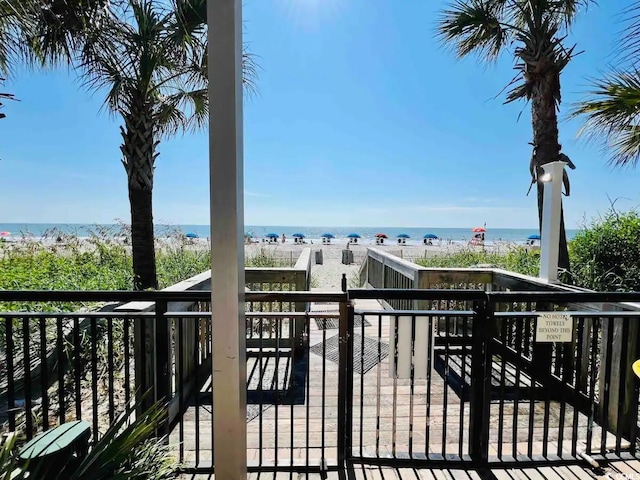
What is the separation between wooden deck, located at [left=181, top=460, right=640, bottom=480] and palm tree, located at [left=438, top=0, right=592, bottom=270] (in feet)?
9.34

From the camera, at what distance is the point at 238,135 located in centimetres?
101

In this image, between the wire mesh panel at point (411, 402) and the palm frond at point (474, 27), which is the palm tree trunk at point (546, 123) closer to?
the palm frond at point (474, 27)

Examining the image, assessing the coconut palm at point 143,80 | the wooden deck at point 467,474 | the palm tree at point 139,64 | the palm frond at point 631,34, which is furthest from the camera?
the coconut palm at point 143,80

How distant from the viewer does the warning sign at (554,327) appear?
1774 mm

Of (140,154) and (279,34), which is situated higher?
(279,34)

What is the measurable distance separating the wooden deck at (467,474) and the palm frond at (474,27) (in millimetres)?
5028

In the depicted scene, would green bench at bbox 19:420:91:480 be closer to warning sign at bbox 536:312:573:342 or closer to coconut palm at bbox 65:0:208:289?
warning sign at bbox 536:312:573:342

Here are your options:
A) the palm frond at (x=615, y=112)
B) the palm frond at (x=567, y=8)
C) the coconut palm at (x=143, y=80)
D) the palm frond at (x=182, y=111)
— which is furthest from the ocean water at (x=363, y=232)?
the palm frond at (x=615, y=112)

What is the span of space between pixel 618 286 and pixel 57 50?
679 cm

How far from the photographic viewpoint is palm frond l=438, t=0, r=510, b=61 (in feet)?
14.3

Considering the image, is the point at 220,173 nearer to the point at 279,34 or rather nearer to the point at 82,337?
the point at 279,34

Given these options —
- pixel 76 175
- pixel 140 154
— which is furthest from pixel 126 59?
pixel 76 175

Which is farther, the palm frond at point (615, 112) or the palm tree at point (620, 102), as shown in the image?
the palm frond at point (615, 112)

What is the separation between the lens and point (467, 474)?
1747mm
